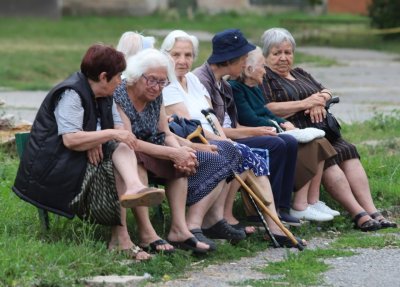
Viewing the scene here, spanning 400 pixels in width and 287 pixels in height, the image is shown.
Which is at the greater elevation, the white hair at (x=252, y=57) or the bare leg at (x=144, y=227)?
the white hair at (x=252, y=57)

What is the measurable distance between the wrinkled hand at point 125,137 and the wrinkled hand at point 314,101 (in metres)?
2.29

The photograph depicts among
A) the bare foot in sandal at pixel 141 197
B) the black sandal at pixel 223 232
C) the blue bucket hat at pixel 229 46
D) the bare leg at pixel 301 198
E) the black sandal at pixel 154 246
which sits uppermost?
the blue bucket hat at pixel 229 46

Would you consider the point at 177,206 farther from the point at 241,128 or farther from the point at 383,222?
the point at 383,222

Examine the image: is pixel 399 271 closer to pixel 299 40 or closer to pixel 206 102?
pixel 206 102

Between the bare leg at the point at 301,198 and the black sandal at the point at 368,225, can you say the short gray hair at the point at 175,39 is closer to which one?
the bare leg at the point at 301,198

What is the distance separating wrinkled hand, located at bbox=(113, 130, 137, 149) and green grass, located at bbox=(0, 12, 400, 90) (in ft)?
42.1

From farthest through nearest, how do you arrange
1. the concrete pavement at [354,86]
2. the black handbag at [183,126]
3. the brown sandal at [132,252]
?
1. the concrete pavement at [354,86]
2. the black handbag at [183,126]
3. the brown sandal at [132,252]

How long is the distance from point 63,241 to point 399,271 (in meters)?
2.07

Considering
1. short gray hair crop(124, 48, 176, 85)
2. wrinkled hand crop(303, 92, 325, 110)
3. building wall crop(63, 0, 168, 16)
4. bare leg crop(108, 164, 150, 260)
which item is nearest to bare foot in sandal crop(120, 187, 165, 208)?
bare leg crop(108, 164, 150, 260)

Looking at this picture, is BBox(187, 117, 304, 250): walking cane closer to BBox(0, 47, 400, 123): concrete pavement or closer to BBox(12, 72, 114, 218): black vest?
BBox(12, 72, 114, 218): black vest

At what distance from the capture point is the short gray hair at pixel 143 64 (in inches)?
275

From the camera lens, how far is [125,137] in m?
6.61

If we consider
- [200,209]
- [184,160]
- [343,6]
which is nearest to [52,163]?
[184,160]

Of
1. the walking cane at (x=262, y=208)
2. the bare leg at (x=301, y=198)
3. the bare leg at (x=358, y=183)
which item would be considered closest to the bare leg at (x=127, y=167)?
the walking cane at (x=262, y=208)
